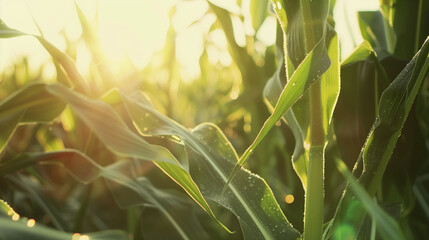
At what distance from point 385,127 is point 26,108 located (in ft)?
1.70

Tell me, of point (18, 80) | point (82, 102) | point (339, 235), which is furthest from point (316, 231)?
point (18, 80)

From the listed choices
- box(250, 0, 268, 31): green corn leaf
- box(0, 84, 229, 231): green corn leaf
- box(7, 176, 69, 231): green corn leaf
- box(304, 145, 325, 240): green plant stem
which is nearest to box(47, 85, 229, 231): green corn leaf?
box(0, 84, 229, 231): green corn leaf

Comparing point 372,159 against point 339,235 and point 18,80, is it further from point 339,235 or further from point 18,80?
point 18,80

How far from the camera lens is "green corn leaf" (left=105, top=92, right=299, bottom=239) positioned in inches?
22.0

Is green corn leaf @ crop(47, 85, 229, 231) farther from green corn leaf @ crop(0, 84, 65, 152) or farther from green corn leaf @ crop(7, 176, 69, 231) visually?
green corn leaf @ crop(7, 176, 69, 231)

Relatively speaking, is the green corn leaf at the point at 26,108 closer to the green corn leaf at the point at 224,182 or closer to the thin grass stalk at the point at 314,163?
the green corn leaf at the point at 224,182

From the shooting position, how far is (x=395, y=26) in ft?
2.43

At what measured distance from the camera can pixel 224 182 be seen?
1.98 ft

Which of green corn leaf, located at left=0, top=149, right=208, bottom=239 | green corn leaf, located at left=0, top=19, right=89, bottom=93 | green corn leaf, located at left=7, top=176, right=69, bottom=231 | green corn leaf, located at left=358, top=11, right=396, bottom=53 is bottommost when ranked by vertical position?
green corn leaf, located at left=7, top=176, right=69, bottom=231

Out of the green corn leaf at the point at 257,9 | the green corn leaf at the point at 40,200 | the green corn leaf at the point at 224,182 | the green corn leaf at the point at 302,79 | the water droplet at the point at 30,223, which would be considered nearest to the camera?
the water droplet at the point at 30,223

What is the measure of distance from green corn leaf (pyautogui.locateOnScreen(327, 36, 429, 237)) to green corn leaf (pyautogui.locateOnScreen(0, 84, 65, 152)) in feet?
1.49

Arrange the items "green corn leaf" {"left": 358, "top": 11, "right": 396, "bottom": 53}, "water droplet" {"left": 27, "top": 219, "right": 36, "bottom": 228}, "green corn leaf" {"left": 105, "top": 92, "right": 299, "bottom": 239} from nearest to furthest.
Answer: "water droplet" {"left": 27, "top": 219, "right": 36, "bottom": 228} < "green corn leaf" {"left": 105, "top": 92, "right": 299, "bottom": 239} < "green corn leaf" {"left": 358, "top": 11, "right": 396, "bottom": 53}

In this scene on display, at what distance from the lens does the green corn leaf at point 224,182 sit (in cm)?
56

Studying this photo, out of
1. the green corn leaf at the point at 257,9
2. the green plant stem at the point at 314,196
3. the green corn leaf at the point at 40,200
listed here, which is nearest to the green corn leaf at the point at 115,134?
the green plant stem at the point at 314,196
